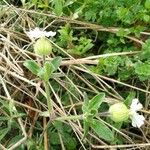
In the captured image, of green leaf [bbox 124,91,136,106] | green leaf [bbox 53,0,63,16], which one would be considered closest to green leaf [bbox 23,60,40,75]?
green leaf [bbox 124,91,136,106]

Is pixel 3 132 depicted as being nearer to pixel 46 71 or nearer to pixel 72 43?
pixel 46 71

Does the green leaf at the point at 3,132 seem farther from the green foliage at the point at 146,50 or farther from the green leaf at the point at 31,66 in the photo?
the green foliage at the point at 146,50

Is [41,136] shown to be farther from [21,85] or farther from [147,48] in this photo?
[147,48]

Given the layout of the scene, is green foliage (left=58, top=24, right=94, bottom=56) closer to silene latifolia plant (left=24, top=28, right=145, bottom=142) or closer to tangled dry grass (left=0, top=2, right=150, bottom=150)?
tangled dry grass (left=0, top=2, right=150, bottom=150)

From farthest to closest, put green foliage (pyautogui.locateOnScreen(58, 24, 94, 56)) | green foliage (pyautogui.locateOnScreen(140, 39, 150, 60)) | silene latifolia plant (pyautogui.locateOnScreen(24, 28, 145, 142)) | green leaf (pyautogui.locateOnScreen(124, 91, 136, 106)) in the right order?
green foliage (pyautogui.locateOnScreen(58, 24, 94, 56))
green foliage (pyautogui.locateOnScreen(140, 39, 150, 60))
green leaf (pyautogui.locateOnScreen(124, 91, 136, 106))
silene latifolia plant (pyautogui.locateOnScreen(24, 28, 145, 142))

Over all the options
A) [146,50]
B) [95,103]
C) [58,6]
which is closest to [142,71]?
[146,50]

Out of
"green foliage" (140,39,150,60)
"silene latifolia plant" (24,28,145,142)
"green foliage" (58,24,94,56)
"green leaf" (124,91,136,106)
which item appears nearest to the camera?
"silene latifolia plant" (24,28,145,142)

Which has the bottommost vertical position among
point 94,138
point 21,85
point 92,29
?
point 94,138

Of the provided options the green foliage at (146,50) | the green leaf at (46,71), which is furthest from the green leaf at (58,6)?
the green leaf at (46,71)

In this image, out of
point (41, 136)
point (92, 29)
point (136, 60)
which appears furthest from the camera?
point (92, 29)

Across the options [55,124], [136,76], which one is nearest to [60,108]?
[55,124]

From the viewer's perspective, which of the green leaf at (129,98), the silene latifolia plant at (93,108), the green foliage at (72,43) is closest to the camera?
the silene latifolia plant at (93,108)
